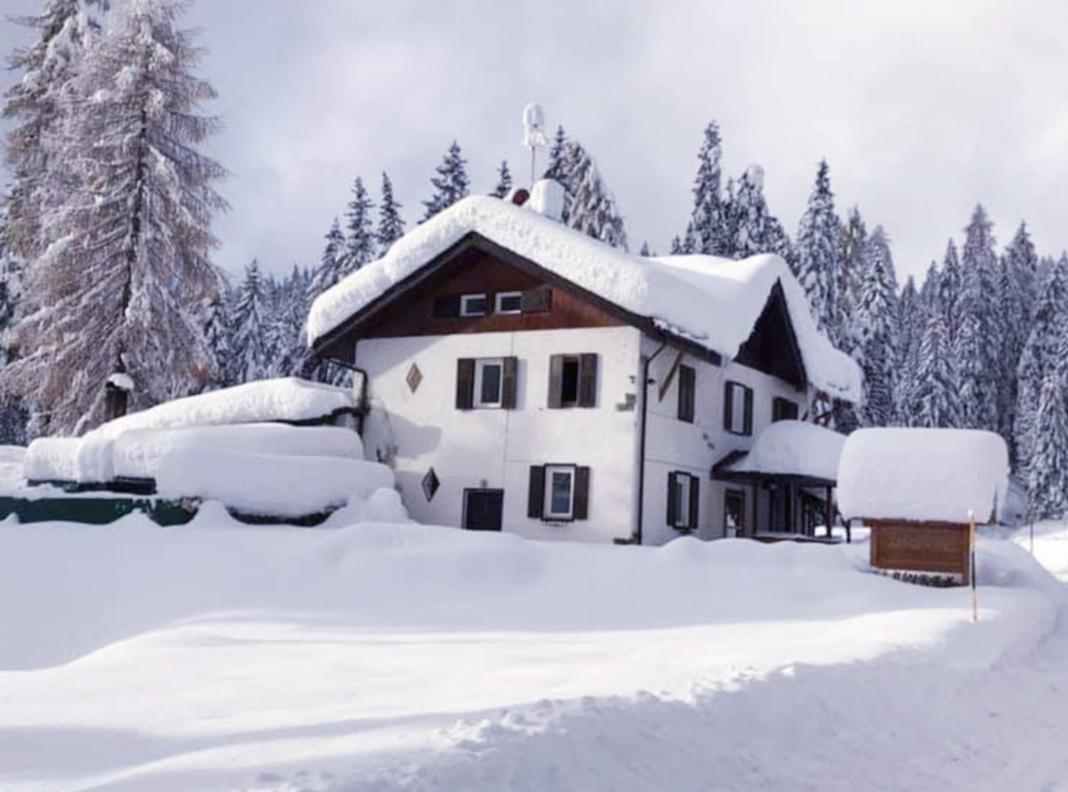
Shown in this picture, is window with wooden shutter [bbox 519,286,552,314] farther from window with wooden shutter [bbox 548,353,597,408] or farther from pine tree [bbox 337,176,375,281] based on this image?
pine tree [bbox 337,176,375,281]

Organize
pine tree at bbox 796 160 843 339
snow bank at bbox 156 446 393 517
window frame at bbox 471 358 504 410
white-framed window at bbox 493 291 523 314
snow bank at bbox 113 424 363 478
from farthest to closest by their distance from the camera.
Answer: pine tree at bbox 796 160 843 339 → white-framed window at bbox 493 291 523 314 → window frame at bbox 471 358 504 410 → snow bank at bbox 113 424 363 478 → snow bank at bbox 156 446 393 517

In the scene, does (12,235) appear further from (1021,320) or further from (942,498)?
(1021,320)

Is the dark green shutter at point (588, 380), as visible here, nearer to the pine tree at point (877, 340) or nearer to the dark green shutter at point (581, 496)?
the dark green shutter at point (581, 496)

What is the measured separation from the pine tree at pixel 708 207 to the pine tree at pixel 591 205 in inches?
180

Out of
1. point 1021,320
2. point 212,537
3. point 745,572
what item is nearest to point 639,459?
point 745,572

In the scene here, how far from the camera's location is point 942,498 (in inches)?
717

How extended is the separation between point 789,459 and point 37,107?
83.0ft

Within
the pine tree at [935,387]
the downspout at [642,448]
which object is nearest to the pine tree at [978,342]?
the pine tree at [935,387]

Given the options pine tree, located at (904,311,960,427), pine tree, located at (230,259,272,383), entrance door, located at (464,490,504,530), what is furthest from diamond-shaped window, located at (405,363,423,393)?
pine tree, located at (904,311,960,427)

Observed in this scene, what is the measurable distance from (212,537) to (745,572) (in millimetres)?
9159

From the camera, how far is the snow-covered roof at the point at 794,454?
87.8 feet

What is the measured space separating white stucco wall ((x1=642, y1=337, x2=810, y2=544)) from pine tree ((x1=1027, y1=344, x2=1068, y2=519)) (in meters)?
33.6

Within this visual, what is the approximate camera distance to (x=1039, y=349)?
62.4 metres

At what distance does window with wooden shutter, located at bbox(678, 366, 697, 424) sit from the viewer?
25297 mm
